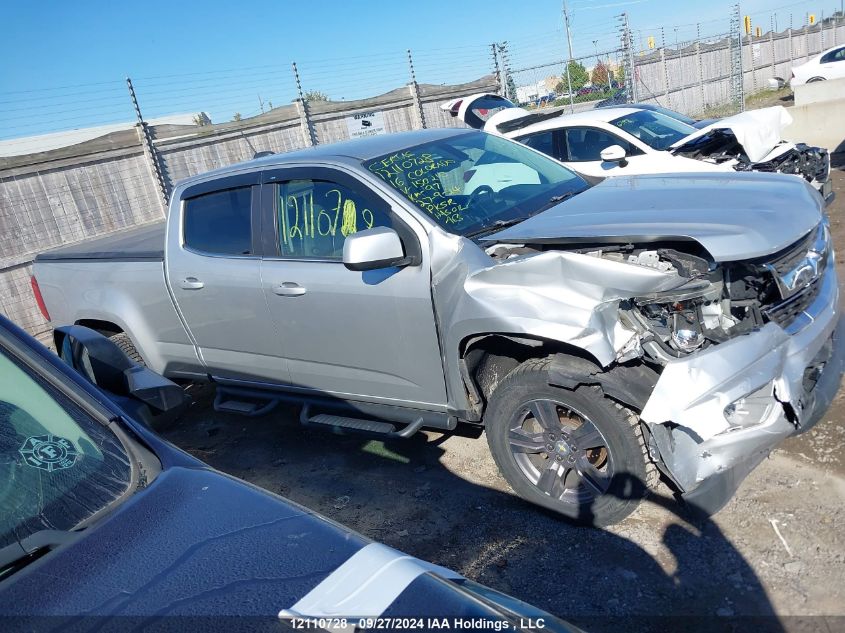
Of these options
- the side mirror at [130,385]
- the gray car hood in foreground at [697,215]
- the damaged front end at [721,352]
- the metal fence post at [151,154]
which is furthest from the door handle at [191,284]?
the metal fence post at [151,154]

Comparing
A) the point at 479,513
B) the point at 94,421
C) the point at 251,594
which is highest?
the point at 94,421

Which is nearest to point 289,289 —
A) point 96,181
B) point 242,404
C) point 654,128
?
point 242,404

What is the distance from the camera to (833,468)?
3318 mm

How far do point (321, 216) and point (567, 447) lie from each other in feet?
6.42

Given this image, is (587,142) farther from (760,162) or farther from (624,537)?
(624,537)

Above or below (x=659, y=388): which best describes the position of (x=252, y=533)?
above

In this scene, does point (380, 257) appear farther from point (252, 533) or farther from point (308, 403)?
point (252, 533)

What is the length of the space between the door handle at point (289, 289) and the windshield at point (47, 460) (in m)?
2.02

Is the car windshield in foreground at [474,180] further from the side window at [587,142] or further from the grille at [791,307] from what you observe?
the side window at [587,142]

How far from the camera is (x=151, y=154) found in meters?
10.4

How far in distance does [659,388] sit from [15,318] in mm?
9146

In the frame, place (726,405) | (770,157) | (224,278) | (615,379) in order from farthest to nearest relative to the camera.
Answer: (770,157)
(224,278)
(615,379)
(726,405)

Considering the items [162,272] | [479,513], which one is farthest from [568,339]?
[162,272]

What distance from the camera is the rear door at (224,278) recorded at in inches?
168
